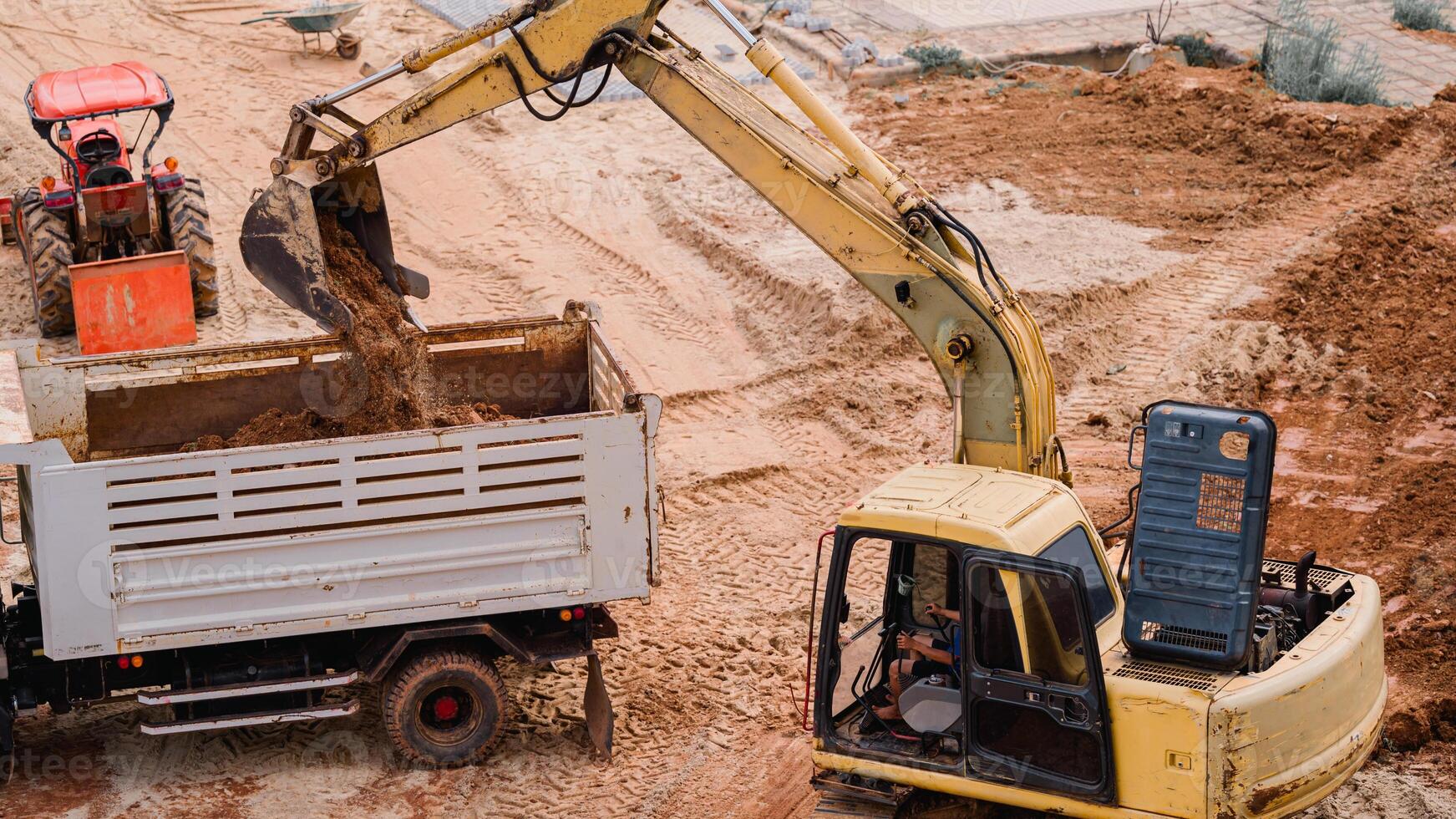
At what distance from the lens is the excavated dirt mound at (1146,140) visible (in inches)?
603

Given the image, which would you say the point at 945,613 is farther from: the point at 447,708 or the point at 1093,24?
the point at 1093,24

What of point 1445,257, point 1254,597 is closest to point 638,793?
point 1254,597

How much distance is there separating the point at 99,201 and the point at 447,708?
24.2ft

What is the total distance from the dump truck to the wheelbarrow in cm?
1185

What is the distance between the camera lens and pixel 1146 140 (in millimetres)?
16594

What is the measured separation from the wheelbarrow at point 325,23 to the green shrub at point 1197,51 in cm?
1058

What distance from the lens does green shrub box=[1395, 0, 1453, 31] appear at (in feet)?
67.3

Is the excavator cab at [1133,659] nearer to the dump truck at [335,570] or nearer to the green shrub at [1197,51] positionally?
the dump truck at [335,570]

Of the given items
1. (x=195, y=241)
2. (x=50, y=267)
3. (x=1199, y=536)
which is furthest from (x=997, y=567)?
(x=50, y=267)

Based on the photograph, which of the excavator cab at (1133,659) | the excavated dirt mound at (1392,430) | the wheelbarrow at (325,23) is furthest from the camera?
the wheelbarrow at (325,23)

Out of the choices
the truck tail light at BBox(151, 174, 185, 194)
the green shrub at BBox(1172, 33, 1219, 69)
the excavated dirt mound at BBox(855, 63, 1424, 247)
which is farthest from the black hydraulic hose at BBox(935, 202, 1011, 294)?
Result: the green shrub at BBox(1172, 33, 1219, 69)

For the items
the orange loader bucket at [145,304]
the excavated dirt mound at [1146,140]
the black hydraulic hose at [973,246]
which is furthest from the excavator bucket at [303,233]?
the excavated dirt mound at [1146,140]

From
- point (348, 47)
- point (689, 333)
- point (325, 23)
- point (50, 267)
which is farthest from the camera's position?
point (348, 47)

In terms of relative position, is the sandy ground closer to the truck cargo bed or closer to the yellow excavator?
the truck cargo bed
